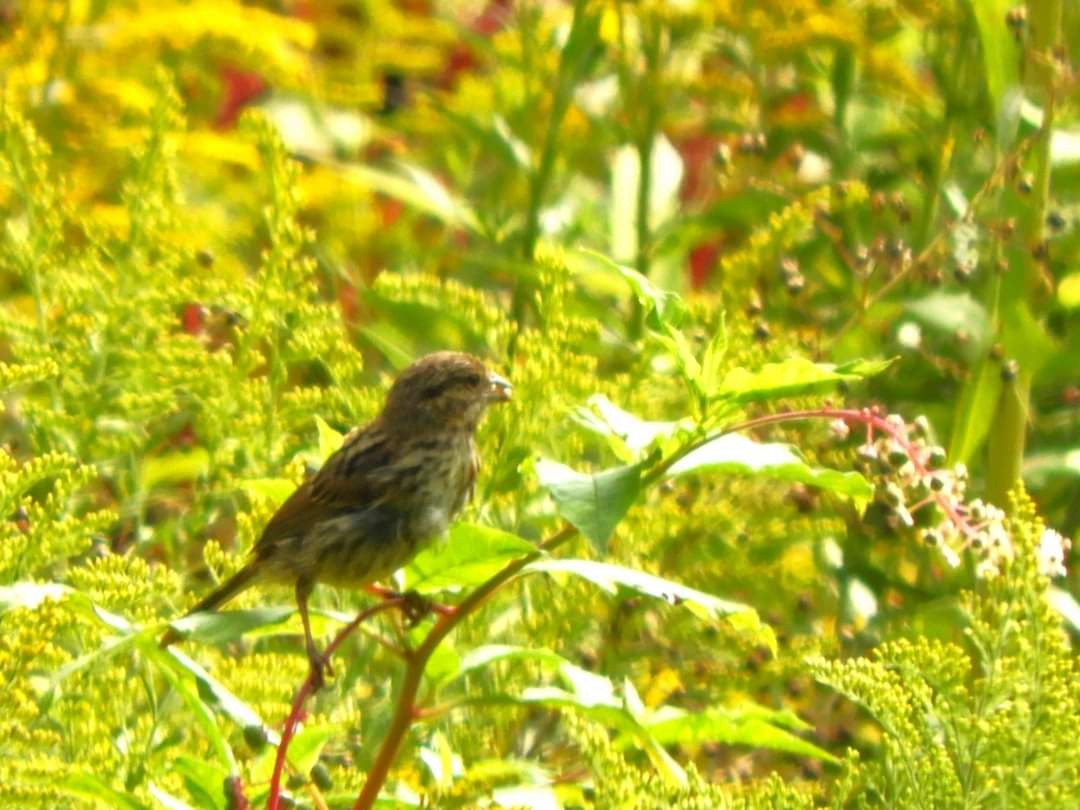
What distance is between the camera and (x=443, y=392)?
3.26m

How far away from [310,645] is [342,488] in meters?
0.60

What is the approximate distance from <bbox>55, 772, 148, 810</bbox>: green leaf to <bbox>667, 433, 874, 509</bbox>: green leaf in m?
0.61

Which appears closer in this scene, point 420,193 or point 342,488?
point 342,488

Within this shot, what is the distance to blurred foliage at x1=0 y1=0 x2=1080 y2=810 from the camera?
226cm

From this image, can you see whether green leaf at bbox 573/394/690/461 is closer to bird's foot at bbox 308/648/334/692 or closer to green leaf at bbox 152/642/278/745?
bird's foot at bbox 308/648/334/692

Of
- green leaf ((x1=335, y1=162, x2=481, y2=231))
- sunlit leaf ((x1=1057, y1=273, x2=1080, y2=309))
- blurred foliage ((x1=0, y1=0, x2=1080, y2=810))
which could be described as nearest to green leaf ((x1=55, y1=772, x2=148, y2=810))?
blurred foliage ((x1=0, y1=0, x2=1080, y2=810))

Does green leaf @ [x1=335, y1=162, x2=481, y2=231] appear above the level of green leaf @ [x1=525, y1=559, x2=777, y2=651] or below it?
below

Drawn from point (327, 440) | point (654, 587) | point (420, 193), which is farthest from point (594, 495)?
point (420, 193)

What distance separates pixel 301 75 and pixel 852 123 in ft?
4.63

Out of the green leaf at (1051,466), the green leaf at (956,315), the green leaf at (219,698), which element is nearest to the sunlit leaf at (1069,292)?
the green leaf at (956,315)

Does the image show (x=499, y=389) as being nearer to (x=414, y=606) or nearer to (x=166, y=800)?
(x=414, y=606)

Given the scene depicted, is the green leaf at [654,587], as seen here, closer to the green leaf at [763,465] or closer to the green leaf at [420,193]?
the green leaf at [763,465]

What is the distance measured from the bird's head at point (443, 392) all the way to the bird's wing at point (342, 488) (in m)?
0.06

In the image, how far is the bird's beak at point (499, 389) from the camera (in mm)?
3061
